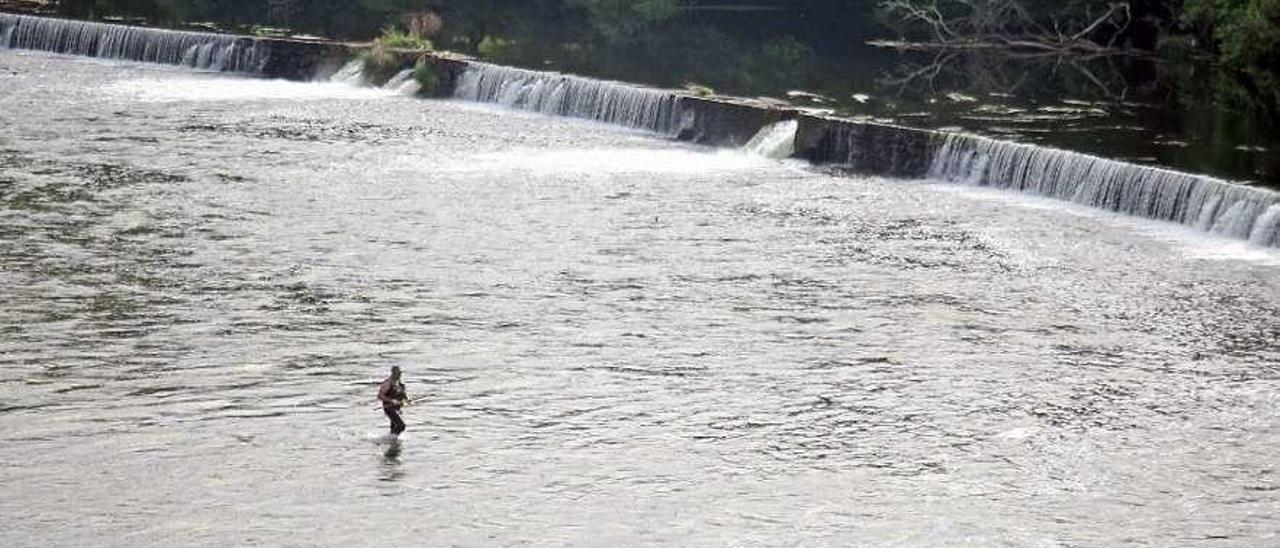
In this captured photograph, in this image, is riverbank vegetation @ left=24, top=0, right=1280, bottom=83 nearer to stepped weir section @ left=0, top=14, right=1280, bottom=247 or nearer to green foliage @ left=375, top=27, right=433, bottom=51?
green foliage @ left=375, top=27, right=433, bottom=51

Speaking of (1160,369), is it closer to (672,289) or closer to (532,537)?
(672,289)

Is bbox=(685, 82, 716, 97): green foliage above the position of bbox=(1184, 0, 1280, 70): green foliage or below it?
below

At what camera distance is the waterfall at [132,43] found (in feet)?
205

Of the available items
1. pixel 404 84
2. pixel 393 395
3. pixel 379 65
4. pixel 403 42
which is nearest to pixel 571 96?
pixel 404 84

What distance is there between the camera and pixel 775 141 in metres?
46.8

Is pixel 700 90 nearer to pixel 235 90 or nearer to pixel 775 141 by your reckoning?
pixel 775 141

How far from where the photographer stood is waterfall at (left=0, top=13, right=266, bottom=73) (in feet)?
205

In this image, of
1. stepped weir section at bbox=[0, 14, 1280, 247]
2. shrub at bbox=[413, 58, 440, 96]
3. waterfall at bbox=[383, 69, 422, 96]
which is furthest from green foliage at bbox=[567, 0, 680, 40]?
shrub at bbox=[413, 58, 440, 96]

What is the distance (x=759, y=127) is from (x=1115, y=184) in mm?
10388

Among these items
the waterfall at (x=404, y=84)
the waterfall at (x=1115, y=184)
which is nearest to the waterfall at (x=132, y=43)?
the waterfall at (x=404, y=84)

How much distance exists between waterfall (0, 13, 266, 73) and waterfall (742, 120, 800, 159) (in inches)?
768

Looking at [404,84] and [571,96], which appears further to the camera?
[404,84]

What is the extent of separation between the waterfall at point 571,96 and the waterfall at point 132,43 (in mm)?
8349

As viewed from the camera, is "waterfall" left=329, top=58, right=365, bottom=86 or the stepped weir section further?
"waterfall" left=329, top=58, right=365, bottom=86
